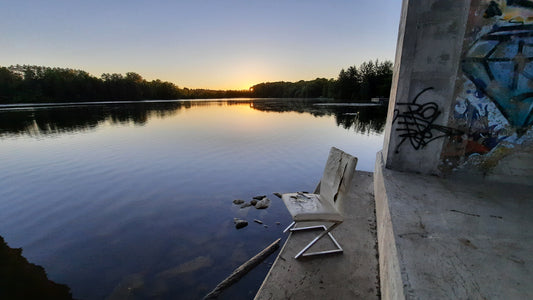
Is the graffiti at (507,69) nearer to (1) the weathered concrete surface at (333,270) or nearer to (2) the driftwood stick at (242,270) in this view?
(1) the weathered concrete surface at (333,270)

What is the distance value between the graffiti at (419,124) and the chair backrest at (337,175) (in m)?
1.49

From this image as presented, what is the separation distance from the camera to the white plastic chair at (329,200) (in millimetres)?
2479

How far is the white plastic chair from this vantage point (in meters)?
2.48

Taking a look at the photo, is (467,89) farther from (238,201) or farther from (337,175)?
(238,201)

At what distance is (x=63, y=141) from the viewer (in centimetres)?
1248

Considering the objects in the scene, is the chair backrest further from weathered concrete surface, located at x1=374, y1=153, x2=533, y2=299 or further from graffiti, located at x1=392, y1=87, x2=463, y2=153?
graffiti, located at x1=392, y1=87, x2=463, y2=153

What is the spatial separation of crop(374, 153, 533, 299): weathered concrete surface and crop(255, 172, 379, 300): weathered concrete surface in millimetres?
289

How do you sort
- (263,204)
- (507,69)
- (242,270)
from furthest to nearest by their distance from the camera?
(263,204), (242,270), (507,69)

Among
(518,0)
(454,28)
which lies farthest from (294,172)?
(518,0)

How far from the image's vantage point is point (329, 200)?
2.79 m

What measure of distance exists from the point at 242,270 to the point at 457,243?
2.73 m

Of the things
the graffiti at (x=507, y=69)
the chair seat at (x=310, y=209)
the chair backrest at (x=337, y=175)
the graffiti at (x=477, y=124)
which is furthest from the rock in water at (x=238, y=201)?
the graffiti at (x=507, y=69)

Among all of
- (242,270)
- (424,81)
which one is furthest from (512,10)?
(242,270)

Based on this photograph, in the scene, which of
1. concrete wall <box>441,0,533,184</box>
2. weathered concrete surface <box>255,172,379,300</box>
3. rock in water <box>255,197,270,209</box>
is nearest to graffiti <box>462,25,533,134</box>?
concrete wall <box>441,0,533,184</box>
